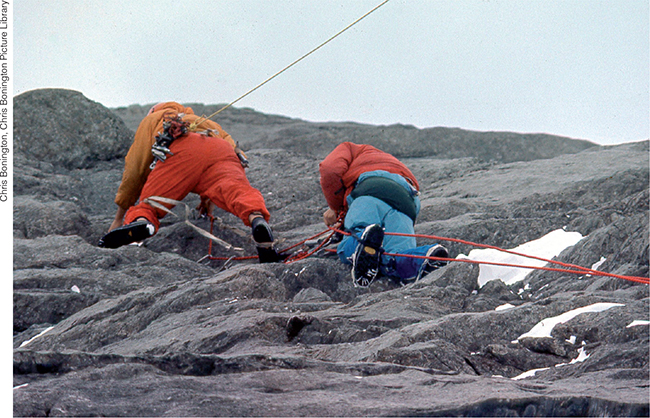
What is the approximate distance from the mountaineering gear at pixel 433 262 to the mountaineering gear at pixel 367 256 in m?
0.29

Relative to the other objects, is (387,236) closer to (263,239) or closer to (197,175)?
(263,239)

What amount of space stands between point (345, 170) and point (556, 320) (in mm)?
2642

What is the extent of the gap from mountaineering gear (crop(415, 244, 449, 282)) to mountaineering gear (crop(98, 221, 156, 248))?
2181 mm

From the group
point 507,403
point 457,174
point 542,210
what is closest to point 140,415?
point 507,403

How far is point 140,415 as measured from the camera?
5.59ft

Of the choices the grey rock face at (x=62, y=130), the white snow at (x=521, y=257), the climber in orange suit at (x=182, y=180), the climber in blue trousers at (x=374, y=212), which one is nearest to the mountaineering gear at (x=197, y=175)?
the climber in orange suit at (x=182, y=180)

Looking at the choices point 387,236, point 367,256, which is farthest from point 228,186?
point 367,256

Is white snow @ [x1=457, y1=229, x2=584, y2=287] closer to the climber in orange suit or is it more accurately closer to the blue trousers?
the blue trousers

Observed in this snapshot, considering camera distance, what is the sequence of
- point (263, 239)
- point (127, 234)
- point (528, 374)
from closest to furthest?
point (528, 374), point (263, 239), point (127, 234)

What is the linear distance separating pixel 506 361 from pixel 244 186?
10.7 feet

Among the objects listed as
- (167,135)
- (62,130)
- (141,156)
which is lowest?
(141,156)

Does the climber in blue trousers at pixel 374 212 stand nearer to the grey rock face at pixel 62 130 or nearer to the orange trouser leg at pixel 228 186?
the orange trouser leg at pixel 228 186

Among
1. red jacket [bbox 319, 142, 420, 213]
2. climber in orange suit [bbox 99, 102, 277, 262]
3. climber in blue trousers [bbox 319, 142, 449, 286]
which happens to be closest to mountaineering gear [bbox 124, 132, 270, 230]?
climber in orange suit [bbox 99, 102, 277, 262]

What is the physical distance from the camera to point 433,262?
425cm
